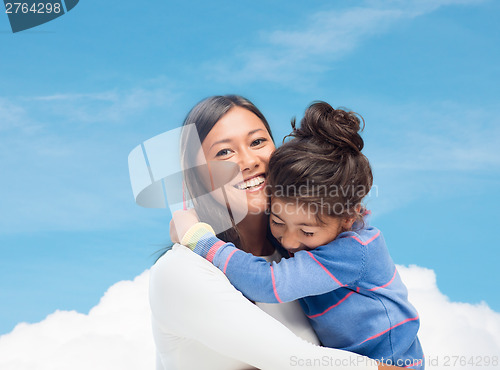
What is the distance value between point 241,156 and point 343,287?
25.6 inches

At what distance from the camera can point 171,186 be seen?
7.38ft

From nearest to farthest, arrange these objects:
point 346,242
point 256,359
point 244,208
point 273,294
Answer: point 256,359
point 273,294
point 346,242
point 244,208

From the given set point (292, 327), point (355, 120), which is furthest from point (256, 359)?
point (355, 120)

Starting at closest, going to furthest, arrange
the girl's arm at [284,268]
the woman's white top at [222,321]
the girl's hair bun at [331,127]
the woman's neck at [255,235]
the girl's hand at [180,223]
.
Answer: the woman's white top at [222,321]
the girl's arm at [284,268]
the girl's hand at [180,223]
the girl's hair bun at [331,127]
the woman's neck at [255,235]

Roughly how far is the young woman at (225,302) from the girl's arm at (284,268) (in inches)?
2.3

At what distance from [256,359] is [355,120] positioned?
101 cm

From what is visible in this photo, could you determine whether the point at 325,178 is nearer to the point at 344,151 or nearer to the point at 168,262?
the point at 344,151

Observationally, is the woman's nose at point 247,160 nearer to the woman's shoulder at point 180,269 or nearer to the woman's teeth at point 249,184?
the woman's teeth at point 249,184

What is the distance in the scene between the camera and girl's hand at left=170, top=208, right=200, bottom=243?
6.27 feet

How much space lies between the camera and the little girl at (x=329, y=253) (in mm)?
1794

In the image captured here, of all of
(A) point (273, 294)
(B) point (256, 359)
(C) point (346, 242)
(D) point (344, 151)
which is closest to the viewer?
(B) point (256, 359)

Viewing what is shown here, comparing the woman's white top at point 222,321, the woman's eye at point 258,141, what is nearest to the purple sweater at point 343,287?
the woman's white top at point 222,321

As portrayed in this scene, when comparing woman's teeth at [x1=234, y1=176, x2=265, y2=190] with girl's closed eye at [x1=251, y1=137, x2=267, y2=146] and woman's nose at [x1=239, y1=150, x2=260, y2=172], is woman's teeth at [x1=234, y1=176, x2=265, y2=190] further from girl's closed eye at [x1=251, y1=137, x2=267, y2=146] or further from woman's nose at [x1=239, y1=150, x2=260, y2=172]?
girl's closed eye at [x1=251, y1=137, x2=267, y2=146]

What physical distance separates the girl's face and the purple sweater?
0.07 metres
